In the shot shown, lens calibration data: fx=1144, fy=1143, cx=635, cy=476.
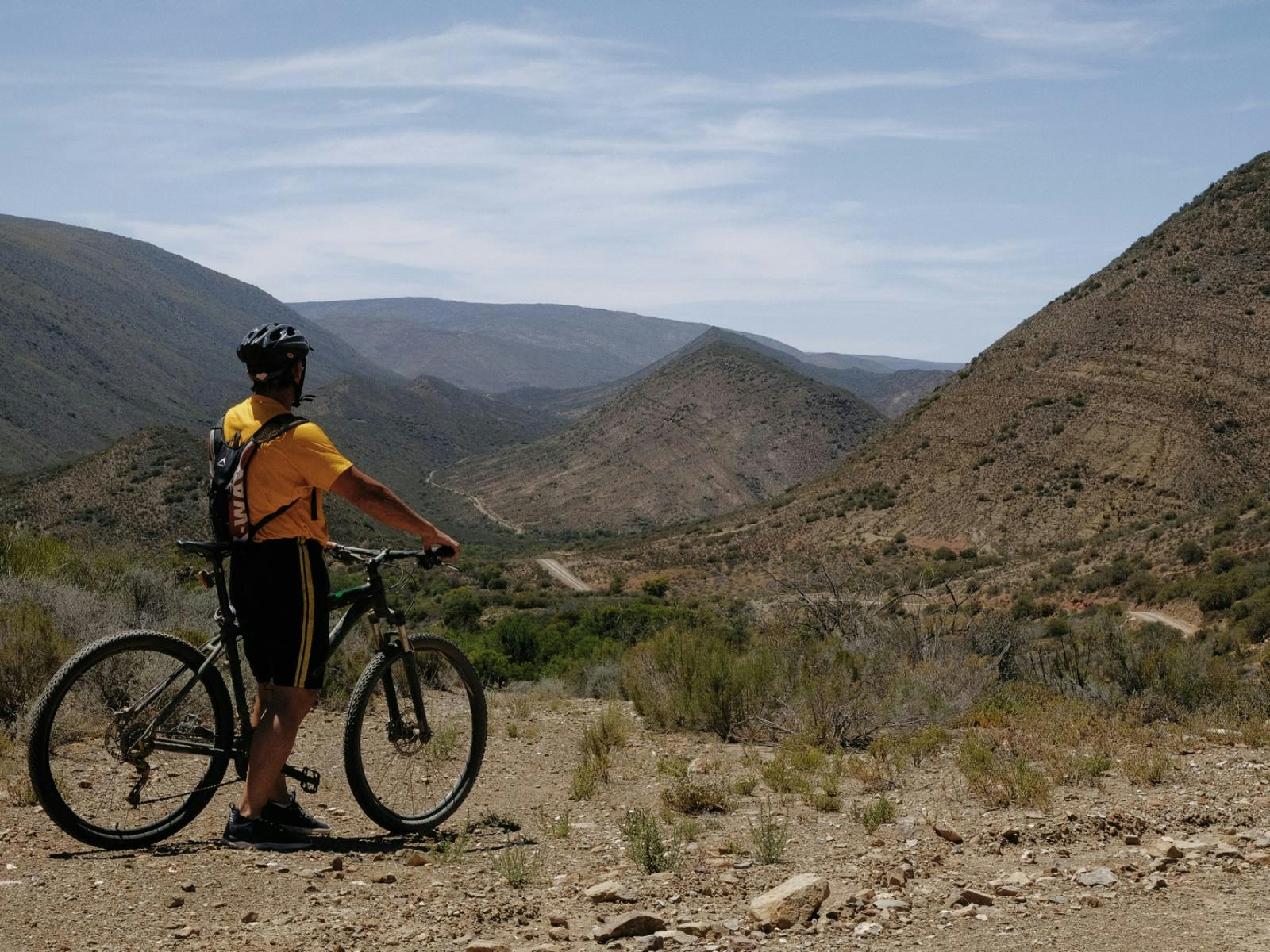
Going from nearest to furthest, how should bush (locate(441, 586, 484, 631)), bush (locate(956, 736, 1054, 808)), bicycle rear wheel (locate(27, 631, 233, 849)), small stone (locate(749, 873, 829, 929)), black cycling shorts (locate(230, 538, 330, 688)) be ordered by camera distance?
1. small stone (locate(749, 873, 829, 929))
2. bicycle rear wheel (locate(27, 631, 233, 849))
3. black cycling shorts (locate(230, 538, 330, 688))
4. bush (locate(956, 736, 1054, 808))
5. bush (locate(441, 586, 484, 631))

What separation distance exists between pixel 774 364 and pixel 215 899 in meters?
116

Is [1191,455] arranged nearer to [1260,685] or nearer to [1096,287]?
[1096,287]

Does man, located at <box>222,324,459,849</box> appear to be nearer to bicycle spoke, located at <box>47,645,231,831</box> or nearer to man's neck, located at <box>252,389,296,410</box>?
man's neck, located at <box>252,389,296,410</box>

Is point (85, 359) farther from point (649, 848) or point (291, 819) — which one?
point (649, 848)

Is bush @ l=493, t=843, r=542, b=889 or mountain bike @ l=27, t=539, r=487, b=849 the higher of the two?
mountain bike @ l=27, t=539, r=487, b=849

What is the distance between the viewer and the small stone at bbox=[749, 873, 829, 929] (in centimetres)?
399

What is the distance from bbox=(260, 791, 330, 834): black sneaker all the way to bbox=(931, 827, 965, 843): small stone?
276cm

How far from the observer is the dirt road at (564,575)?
50531mm

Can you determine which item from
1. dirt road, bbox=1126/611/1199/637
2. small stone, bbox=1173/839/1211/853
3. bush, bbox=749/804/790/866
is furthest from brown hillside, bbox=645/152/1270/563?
bush, bbox=749/804/790/866

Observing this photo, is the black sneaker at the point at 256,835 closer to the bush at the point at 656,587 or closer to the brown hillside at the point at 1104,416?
the bush at the point at 656,587

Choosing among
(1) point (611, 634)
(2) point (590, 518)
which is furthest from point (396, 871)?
(2) point (590, 518)

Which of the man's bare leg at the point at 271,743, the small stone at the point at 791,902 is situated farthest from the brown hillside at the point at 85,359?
the small stone at the point at 791,902

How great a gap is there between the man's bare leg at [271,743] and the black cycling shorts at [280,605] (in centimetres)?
7

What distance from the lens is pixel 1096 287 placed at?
57.5 m
